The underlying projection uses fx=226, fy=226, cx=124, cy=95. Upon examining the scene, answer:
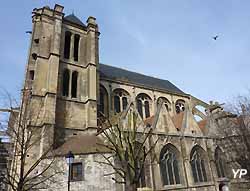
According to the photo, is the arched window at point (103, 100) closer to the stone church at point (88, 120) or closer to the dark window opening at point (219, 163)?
the stone church at point (88, 120)

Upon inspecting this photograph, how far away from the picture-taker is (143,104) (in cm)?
2748

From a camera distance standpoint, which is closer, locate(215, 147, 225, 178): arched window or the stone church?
the stone church

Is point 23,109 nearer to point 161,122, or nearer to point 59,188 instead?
point 59,188

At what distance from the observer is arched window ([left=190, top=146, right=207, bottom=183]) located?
1867 cm

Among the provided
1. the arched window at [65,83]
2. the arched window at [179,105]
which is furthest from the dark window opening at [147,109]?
the arched window at [65,83]

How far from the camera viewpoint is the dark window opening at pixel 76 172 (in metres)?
14.9

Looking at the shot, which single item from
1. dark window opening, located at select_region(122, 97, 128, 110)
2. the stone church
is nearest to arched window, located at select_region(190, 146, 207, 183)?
the stone church

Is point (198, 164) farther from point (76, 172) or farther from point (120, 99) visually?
point (120, 99)

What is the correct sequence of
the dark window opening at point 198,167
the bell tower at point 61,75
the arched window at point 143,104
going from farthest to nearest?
the arched window at point 143,104 < the dark window opening at point 198,167 < the bell tower at point 61,75

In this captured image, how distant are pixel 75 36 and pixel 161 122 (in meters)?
13.3

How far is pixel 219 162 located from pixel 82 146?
12798 mm

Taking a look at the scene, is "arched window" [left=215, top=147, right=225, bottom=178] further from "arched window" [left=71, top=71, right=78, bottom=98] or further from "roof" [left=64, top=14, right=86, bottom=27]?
"roof" [left=64, top=14, right=86, bottom=27]

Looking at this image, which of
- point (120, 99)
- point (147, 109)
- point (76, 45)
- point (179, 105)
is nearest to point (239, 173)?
point (147, 109)

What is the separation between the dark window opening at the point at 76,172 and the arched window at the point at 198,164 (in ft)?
30.6
